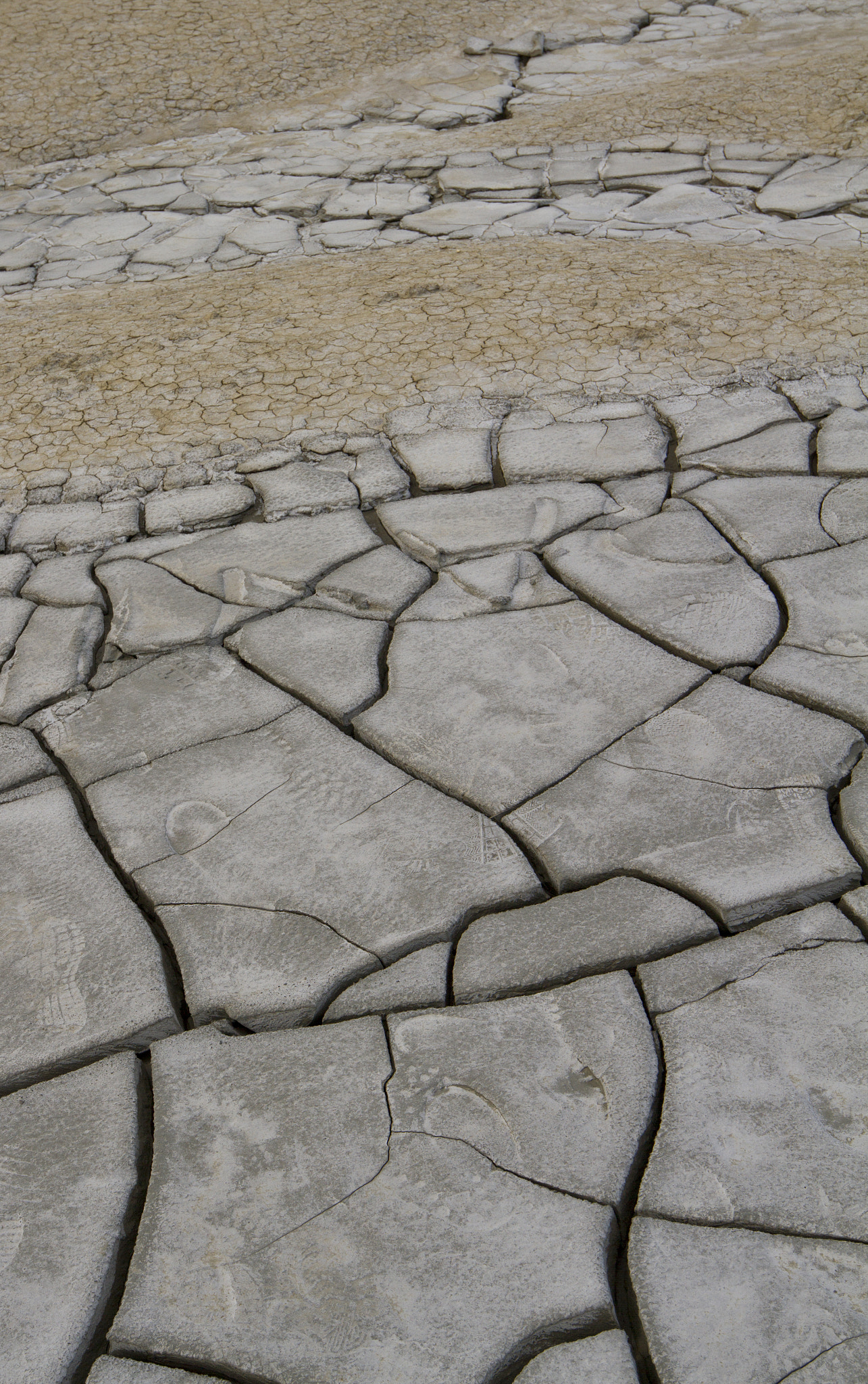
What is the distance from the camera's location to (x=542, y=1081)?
1.34 m

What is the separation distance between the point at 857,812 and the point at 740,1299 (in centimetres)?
77

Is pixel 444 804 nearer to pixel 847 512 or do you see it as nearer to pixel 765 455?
pixel 847 512

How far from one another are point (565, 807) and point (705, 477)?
3.60ft

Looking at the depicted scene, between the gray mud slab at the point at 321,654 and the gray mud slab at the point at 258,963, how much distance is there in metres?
0.47

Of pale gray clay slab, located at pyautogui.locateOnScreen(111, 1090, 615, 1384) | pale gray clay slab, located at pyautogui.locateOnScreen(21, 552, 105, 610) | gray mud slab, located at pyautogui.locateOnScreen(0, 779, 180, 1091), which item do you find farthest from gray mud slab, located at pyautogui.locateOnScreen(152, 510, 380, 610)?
pale gray clay slab, located at pyautogui.locateOnScreen(111, 1090, 615, 1384)

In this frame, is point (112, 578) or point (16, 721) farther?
point (112, 578)

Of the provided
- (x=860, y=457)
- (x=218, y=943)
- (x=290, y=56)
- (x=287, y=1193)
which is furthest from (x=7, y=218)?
(x=287, y=1193)

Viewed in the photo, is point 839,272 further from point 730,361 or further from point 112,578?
point 112,578

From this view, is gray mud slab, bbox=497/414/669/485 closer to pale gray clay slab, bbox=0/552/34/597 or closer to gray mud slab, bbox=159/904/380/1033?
pale gray clay slab, bbox=0/552/34/597

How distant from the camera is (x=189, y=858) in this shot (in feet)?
5.54

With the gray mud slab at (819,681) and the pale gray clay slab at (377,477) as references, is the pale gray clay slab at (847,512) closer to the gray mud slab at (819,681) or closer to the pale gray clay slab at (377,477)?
the gray mud slab at (819,681)

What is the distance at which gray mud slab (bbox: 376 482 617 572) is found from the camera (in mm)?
2311

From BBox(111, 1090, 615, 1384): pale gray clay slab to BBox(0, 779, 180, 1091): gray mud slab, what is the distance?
161mm

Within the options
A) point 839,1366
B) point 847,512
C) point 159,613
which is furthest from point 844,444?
point 839,1366
